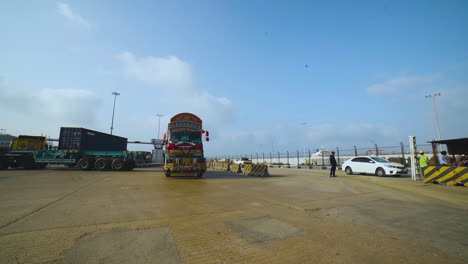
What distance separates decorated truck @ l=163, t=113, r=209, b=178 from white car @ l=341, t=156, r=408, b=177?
11.9 meters

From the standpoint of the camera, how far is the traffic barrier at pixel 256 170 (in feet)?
50.2

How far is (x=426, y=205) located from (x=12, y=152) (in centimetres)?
2867

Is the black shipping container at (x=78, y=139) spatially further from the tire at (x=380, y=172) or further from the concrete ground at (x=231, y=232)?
the tire at (x=380, y=172)

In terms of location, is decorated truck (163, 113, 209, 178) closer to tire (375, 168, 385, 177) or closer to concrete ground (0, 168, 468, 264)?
concrete ground (0, 168, 468, 264)

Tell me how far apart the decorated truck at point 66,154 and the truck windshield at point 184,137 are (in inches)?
347

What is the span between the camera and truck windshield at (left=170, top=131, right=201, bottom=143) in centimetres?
1244

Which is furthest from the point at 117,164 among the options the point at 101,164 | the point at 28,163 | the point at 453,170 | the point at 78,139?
the point at 453,170

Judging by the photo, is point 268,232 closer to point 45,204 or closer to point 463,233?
point 463,233

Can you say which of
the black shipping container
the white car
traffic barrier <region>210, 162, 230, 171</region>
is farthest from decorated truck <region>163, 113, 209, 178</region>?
the white car

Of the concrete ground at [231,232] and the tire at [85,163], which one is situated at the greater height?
the tire at [85,163]

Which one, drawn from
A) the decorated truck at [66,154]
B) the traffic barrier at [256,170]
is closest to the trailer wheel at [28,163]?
the decorated truck at [66,154]

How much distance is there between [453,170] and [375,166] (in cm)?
481

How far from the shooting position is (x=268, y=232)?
355 cm

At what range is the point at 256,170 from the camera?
51.7 feet
